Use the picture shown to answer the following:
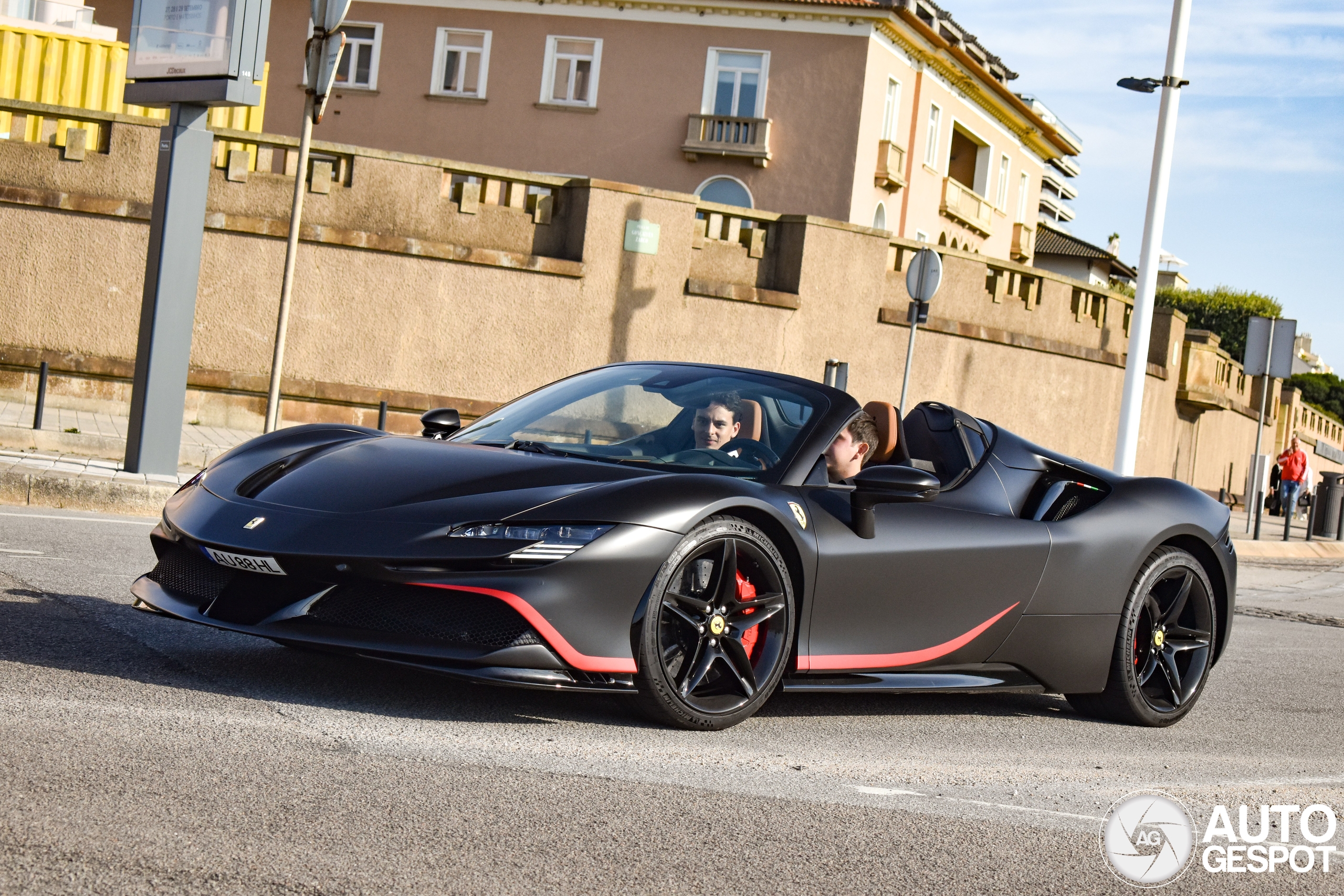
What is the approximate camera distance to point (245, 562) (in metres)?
4.55

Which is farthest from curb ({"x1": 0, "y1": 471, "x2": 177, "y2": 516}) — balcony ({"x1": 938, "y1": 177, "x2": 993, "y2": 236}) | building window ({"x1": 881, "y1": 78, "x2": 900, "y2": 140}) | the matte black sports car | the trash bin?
balcony ({"x1": 938, "y1": 177, "x2": 993, "y2": 236})

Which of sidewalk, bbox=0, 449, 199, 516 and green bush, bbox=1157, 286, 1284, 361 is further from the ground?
green bush, bbox=1157, 286, 1284, 361

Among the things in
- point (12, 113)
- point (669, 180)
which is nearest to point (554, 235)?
point (12, 113)

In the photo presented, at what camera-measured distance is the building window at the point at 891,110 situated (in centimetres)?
3722

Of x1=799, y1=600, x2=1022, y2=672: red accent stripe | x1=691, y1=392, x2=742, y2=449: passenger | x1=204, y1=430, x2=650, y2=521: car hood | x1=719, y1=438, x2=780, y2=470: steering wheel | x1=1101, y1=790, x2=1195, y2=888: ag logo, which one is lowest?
x1=1101, y1=790, x2=1195, y2=888: ag logo

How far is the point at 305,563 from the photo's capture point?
4.45m

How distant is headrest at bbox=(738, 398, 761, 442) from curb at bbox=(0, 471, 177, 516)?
599 cm

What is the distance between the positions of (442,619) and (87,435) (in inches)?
421

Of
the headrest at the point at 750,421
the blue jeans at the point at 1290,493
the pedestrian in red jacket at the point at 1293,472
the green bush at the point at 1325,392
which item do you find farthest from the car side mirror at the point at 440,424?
the green bush at the point at 1325,392

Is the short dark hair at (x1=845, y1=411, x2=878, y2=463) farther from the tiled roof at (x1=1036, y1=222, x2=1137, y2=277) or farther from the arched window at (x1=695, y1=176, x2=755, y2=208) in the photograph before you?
the tiled roof at (x1=1036, y1=222, x2=1137, y2=277)

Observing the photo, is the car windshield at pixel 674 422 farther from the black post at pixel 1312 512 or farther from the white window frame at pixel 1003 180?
the white window frame at pixel 1003 180

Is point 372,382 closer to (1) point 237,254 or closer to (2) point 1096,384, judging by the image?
(1) point 237,254

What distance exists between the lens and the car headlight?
14.5ft

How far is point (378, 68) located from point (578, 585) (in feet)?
114
